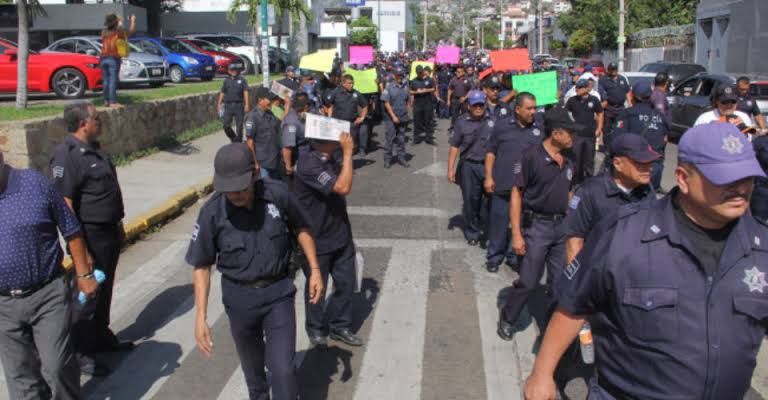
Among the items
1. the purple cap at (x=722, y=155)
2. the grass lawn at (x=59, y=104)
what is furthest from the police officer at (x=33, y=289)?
the grass lawn at (x=59, y=104)

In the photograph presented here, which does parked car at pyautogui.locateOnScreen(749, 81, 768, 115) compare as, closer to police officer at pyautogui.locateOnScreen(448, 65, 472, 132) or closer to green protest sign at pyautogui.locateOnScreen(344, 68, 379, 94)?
police officer at pyautogui.locateOnScreen(448, 65, 472, 132)

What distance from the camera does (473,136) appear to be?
841 cm

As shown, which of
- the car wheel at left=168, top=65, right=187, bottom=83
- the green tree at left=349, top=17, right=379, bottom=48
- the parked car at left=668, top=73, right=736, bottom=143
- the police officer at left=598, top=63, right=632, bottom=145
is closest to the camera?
the police officer at left=598, top=63, right=632, bottom=145

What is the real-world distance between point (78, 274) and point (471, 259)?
4.71 m

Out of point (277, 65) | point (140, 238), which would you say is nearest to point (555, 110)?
point (140, 238)

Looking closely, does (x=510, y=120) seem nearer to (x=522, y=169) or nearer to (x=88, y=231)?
(x=522, y=169)

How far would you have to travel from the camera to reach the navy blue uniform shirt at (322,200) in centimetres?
524

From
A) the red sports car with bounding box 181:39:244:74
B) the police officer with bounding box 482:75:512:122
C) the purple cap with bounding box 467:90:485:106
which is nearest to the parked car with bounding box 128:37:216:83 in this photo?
the red sports car with bounding box 181:39:244:74

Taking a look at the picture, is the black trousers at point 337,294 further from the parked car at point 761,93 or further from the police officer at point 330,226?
the parked car at point 761,93

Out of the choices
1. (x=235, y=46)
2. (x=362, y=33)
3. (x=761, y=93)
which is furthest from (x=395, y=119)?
(x=362, y=33)

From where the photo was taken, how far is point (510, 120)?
7168 millimetres

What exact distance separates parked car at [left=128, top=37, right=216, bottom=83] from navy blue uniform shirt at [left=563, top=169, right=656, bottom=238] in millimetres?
20751

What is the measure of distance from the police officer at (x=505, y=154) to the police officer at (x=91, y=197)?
11.8 ft

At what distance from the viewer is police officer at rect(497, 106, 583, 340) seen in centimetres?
541
